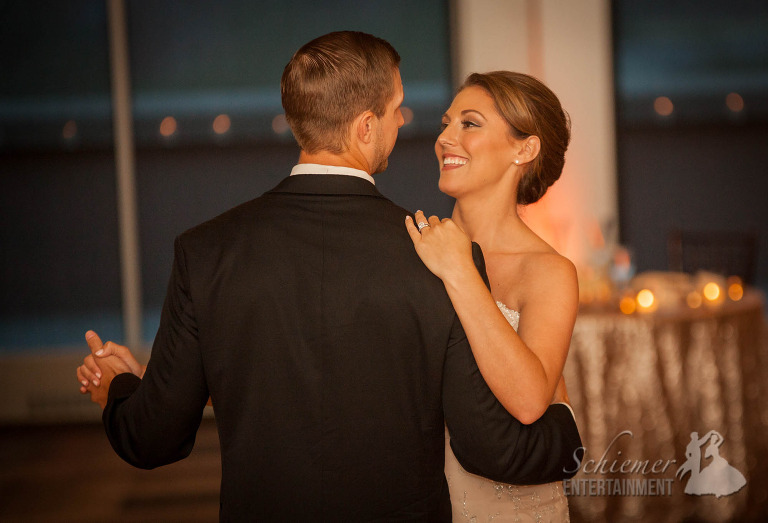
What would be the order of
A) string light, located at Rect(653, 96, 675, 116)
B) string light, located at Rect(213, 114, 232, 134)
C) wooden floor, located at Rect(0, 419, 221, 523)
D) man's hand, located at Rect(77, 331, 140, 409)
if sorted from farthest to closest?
string light, located at Rect(653, 96, 675, 116)
string light, located at Rect(213, 114, 232, 134)
wooden floor, located at Rect(0, 419, 221, 523)
man's hand, located at Rect(77, 331, 140, 409)

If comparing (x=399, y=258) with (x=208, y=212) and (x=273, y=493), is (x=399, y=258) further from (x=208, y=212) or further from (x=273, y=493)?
(x=208, y=212)

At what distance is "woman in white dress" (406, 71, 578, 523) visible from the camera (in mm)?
1704

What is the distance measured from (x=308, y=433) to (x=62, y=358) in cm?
490

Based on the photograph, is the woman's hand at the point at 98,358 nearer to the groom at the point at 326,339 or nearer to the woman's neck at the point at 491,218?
the groom at the point at 326,339

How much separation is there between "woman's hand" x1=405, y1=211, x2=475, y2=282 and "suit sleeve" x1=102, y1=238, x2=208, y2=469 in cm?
40

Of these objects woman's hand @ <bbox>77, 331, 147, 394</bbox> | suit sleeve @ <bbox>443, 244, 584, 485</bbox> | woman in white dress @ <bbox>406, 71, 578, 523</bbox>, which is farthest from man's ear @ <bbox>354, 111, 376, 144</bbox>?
woman's hand @ <bbox>77, 331, 147, 394</bbox>

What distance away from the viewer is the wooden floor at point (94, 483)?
3645 millimetres

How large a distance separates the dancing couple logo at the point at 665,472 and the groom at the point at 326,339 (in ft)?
6.06

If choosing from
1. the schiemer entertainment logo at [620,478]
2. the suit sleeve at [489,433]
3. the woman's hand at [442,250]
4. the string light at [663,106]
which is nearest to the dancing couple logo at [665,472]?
the schiemer entertainment logo at [620,478]

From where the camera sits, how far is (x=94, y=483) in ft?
13.6

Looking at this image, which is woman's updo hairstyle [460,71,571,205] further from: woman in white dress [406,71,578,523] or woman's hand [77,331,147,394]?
woman's hand [77,331,147,394]

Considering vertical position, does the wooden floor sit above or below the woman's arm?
below

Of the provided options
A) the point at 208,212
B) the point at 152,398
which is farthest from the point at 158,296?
the point at 152,398

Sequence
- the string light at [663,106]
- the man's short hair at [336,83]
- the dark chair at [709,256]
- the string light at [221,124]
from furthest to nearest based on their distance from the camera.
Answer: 1. the string light at [663,106]
2. the string light at [221,124]
3. the dark chair at [709,256]
4. the man's short hair at [336,83]
